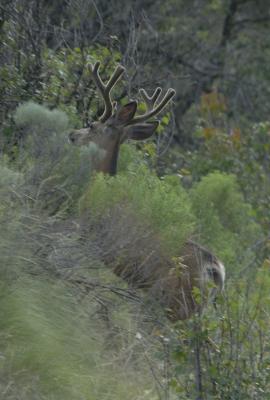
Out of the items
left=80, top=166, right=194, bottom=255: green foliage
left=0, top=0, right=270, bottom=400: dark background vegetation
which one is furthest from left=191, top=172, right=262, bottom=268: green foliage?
left=80, top=166, right=194, bottom=255: green foliage

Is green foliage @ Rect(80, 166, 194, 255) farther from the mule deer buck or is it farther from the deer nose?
the deer nose

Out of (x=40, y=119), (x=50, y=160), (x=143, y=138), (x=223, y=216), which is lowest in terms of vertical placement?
(x=223, y=216)

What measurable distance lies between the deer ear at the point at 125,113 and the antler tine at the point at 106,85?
3.7 inches

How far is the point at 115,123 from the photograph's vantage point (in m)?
10.7

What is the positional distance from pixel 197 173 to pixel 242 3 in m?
7.32

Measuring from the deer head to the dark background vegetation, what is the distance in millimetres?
155

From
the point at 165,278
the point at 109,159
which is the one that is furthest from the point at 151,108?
the point at 165,278

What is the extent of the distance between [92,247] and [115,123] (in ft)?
11.3

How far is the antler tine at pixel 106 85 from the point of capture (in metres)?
10.1

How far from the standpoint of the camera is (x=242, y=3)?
817 inches

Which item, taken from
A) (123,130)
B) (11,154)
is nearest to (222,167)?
(123,130)

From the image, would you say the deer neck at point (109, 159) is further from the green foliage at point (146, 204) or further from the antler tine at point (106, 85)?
the green foliage at point (146, 204)

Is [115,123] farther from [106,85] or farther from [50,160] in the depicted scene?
[50,160]

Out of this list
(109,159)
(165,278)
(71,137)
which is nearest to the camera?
(165,278)
